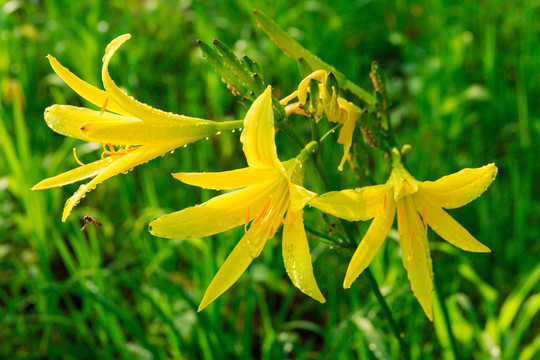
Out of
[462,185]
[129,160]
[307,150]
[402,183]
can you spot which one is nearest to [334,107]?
[307,150]

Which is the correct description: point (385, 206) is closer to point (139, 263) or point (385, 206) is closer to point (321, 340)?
point (321, 340)

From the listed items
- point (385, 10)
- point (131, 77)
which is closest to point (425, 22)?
point (385, 10)

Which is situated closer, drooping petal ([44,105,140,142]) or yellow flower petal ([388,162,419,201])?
yellow flower petal ([388,162,419,201])

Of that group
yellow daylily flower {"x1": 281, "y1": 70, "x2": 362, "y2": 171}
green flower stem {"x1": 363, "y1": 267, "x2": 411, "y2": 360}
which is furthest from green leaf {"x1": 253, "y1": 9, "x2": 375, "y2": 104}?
green flower stem {"x1": 363, "y1": 267, "x2": 411, "y2": 360}

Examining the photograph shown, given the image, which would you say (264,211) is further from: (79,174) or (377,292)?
(79,174)

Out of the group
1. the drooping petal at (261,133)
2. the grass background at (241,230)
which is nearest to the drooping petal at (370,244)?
the grass background at (241,230)

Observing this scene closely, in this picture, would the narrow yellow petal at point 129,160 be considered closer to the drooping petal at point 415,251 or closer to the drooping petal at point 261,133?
the drooping petal at point 261,133

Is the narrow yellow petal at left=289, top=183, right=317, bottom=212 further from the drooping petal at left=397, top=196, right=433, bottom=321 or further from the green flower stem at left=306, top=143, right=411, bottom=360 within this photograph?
the drooping petal at left=397, top=196, right=433, bottom=321
